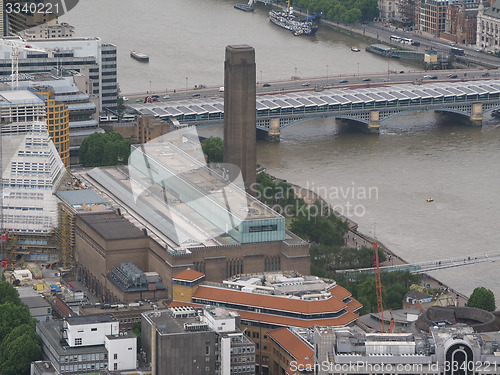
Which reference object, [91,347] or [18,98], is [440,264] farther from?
[18,98]

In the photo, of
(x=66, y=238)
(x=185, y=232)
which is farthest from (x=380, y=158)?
(x=185, y=232)

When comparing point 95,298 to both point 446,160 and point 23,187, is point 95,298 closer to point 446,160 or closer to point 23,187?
point 23,187

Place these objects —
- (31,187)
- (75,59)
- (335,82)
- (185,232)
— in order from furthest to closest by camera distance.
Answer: (335,82), (75,59), (31,187), (185,232)

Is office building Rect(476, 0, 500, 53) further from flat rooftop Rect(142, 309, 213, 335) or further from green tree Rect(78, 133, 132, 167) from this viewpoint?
flat rooftop Rect(142, 309, 213, 335)

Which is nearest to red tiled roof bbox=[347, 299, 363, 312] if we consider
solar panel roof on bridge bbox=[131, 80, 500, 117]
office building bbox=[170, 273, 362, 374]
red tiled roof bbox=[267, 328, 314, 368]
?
office building bbox=[170, 273, 362, 374]

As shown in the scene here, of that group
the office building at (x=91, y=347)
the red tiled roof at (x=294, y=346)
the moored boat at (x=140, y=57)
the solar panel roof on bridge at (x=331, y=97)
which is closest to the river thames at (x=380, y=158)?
the moored boat at (x=140, y=57)

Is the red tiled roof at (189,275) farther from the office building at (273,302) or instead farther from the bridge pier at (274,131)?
the bridge pier at (274,131)
